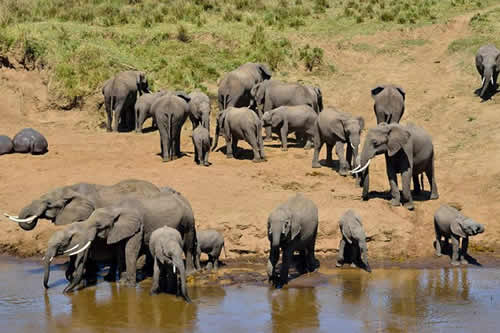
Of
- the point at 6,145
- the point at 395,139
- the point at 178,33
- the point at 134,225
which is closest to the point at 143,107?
the point at 6,145

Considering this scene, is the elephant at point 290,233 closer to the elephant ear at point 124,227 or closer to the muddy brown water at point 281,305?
the muddy brown water at point 281,305

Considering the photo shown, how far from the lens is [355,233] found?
14102 millimetres

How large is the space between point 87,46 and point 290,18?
32.0ft

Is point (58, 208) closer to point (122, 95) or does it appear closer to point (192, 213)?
point (192, 213)

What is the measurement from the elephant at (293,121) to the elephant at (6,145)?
6173 millimetres

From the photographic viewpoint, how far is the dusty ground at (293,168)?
15969 mm

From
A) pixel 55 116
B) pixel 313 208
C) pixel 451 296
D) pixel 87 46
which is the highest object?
pixel 87 46

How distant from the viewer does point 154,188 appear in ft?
50.7

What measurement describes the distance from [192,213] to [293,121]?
820 centimetres

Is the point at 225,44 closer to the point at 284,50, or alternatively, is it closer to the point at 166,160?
the point at 284,50

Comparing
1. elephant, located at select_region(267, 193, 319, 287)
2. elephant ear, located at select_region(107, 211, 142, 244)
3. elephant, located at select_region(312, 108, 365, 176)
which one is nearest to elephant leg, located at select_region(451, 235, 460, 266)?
elephant, located at select_region(267, 193, 319, 287)

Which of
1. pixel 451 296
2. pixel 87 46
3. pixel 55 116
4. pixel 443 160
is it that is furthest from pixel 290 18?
pixel 451 296

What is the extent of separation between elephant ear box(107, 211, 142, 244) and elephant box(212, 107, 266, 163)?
749 centimetres

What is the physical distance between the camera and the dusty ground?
16.0 meters
